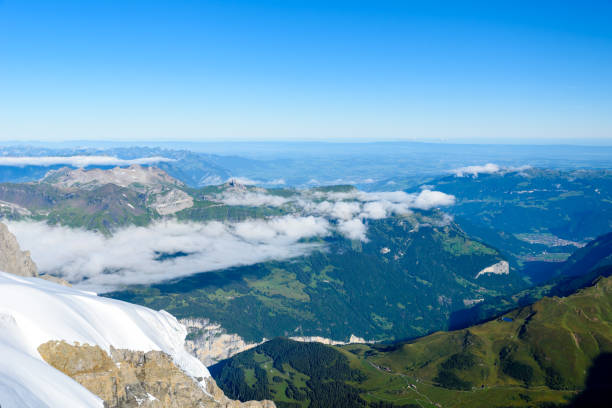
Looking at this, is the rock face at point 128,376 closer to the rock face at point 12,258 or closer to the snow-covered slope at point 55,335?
→ the snow-covered slope at point 55,335

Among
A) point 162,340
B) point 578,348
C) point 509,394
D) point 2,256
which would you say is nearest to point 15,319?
point 162,340

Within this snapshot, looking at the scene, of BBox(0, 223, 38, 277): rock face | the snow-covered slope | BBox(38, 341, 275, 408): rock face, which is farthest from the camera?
BBox(0, 223, 38, 277): rock face

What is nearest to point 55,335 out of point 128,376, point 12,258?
point 128,376

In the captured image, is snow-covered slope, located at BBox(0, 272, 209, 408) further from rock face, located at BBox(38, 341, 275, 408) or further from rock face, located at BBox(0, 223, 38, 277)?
rock face, located at BBox(0, 223, 38, 277)

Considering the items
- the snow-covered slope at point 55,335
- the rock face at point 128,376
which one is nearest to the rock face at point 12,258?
the snow-covered slope at point 55,335

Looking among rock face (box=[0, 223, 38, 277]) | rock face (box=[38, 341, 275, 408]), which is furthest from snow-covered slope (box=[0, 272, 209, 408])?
rock face (box=[0, 223, 38, 277])

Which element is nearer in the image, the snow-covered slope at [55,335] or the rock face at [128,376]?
the snow-covered slope at [55,335]

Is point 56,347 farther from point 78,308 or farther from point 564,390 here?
point 564,390
